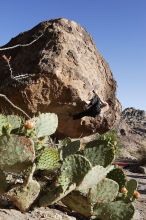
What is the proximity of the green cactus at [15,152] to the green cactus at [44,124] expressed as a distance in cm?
65

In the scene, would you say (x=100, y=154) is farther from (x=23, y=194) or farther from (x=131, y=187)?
(x=23, y=194)

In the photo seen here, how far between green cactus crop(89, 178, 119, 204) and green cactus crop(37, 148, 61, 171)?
554 millimetres

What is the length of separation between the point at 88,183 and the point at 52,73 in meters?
2.81

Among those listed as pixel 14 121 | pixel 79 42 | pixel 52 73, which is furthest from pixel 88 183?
pixel 79 42

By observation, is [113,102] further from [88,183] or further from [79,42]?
[88,183]

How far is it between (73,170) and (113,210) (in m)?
0.83

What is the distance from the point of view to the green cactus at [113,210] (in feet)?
19.5

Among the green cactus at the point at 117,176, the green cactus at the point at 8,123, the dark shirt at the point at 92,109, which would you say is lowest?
the green cactus at the point at 117,176

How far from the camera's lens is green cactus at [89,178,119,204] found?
5863 millimetres

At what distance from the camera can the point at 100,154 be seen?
6004 mm

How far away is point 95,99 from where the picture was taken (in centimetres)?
859

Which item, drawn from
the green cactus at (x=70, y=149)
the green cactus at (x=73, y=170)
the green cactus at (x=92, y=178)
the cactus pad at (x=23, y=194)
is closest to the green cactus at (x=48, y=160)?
the green cactus at (x=73, y=170)

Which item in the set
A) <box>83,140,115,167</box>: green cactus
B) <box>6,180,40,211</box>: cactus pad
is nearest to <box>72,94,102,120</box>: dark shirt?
<box>83,140,115,167</box>: green cactus

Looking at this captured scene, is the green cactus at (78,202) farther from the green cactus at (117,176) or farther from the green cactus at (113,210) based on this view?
the green cactus at (117,176)
